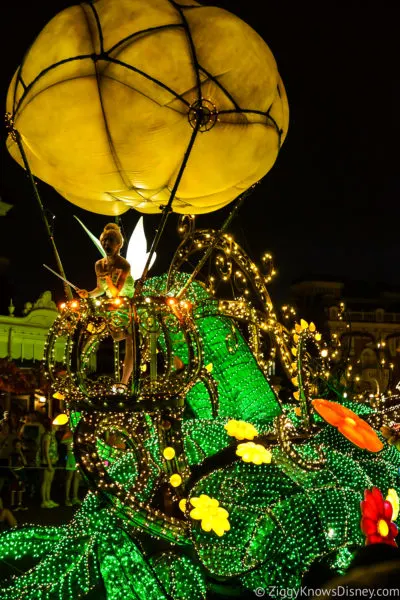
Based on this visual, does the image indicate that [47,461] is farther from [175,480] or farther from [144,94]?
[144,94]

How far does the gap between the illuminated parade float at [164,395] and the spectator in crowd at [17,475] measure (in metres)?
6.32

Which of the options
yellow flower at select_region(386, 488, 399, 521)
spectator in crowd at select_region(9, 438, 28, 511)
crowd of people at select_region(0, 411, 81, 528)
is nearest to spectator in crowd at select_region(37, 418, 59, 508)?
crowd of people at select_region(0, 411, 81, 528)

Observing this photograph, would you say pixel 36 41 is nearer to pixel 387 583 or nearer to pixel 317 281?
pixel 387 583

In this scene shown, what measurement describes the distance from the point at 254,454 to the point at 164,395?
0.66 m

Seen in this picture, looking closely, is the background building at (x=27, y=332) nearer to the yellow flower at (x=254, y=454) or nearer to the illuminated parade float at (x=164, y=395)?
the illuminated parade float at (x=164, y=395)

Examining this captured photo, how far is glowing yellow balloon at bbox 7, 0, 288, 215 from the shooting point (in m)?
3.95

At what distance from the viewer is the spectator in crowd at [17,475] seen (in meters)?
10.3

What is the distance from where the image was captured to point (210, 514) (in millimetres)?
3752

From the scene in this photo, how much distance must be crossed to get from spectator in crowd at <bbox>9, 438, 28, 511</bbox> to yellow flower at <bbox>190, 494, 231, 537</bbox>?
274 inches

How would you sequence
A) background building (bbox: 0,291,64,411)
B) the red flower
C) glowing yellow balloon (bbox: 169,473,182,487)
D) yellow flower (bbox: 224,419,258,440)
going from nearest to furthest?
the red flower → glowing yellow balloon (bbox: 169,473,182,487) → yellow flower (bbox: 224,419,258,440) → background building (bbox: 0,291,64,411)

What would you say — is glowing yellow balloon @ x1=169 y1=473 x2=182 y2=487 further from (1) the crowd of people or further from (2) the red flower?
(1) the crowd of people

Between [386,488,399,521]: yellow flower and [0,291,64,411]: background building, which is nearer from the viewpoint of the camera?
[386,488,399,521]: yellow flower

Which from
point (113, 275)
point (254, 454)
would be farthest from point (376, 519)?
point (113, 275)

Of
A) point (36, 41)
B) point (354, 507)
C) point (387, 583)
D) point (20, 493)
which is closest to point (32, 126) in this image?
point (36, 41)
